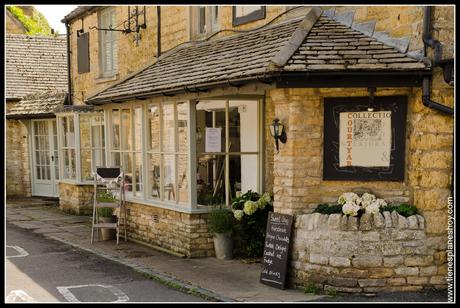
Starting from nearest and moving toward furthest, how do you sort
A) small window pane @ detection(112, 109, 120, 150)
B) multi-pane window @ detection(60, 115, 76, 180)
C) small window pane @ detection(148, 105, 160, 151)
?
small window pane @ detection(148, 105, 160, 151) → small window pane @ detection(112, 109, 120, 150) → multi-pane window @ detection(60, 115, 76, 180)

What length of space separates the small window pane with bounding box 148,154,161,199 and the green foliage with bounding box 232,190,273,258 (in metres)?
1.90

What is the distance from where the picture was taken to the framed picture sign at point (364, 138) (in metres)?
7.29

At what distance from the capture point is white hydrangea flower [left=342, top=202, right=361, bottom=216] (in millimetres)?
7047

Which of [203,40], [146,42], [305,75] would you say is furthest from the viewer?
[146,42]

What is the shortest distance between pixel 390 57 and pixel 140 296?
4562 millimetres

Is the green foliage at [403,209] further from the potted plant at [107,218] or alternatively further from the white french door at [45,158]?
the white french door at [45,158]

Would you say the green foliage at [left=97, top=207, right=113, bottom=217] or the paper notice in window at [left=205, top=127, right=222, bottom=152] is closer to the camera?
the paper notice in window at [left=205, top=127, right=222, bottom=152]

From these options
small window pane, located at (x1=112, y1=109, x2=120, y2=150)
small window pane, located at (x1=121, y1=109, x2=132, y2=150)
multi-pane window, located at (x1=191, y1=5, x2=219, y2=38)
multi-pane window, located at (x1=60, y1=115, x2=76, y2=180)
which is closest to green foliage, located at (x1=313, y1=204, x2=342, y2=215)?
multi-pane window, located at (x1=191, y1=5, x2=219, y2=38)

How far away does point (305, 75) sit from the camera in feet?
23.0

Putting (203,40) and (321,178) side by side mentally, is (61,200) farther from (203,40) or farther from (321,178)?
(321,178)

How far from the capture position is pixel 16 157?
18344 millimetres

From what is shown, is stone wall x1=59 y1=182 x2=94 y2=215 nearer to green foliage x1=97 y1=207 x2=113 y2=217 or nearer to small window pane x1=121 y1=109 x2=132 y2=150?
green foliage x1=97 y1=207 x2=113 y2=217

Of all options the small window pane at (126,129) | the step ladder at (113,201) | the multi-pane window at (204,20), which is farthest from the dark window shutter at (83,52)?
the step ladder at (113,201)
